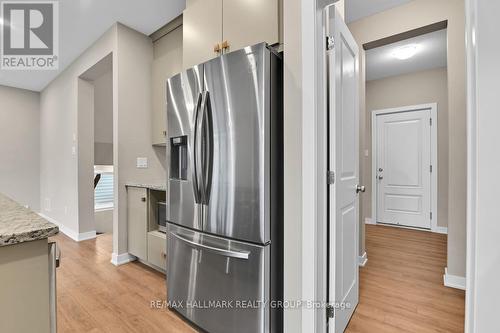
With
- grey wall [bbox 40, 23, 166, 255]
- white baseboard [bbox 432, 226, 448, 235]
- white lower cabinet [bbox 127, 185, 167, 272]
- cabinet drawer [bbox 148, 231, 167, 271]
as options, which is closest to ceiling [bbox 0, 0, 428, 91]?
grey wall [bbox 40, 23, 166, 255]

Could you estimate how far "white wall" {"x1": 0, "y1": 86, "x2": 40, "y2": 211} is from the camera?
14.8 ft

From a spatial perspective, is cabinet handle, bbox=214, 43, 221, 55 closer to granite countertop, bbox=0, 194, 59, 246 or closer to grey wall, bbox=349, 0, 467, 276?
granite countertop, bbox=0, 194, 59, 246

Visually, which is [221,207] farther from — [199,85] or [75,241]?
[75,241]

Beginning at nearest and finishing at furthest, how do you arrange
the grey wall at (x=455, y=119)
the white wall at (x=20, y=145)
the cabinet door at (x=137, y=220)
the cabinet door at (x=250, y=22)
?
the cabinet door at (x=250, y=22) → the grey wall at (x=455, y=119) → the cabinet door at (x=137, y=220) → the white wall at (x=20, y=145)

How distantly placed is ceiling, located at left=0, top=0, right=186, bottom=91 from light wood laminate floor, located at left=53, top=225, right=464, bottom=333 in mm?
2732

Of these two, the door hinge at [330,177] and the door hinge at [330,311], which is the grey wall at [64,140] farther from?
the door hinge at [330,311]

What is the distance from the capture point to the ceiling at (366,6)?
7.79ft

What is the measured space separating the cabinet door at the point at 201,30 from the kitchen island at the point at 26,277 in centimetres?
154

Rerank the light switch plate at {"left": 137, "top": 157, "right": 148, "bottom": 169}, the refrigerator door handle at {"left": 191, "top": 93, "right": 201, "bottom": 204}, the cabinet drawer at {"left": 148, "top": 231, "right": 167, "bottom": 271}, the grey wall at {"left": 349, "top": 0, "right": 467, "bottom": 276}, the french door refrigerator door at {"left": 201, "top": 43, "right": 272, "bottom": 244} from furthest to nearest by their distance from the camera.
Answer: the light switch plate at {"left": 137, "top": 157, "right": 148, "bottom": 169}, the cabinet drawer at {"left": 148, "top": 231, "right": 167, "bottom": 271}, the grey wall at {"left": 349, "top": 0, "right": 467, "bottom": 276}, the refrigerator door handle at {"left": 191, "top": 93, "right": 201, "bottom": 204}, the french door refrigerator door at {"left": 201, "top": 43, "right": 272, "bottom": 244}

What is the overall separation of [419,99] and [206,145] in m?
4.37

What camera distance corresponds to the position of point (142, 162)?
9.41 ft

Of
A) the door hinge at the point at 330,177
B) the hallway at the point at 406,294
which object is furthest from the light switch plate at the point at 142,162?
the hallway at the point at 406,294

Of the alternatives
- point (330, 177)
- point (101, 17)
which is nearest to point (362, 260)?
point (330, 177)

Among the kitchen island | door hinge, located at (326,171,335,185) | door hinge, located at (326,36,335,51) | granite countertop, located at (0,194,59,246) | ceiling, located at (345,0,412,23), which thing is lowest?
the kitchen island
